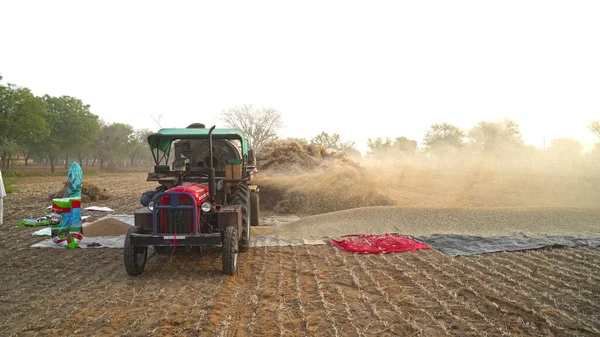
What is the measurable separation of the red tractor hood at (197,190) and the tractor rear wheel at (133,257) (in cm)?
84

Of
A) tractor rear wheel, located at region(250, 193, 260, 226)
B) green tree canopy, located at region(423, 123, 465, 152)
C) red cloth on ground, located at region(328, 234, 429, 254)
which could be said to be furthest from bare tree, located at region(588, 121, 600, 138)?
tractor rear wheel, located at region(250, 193, 260, 226)

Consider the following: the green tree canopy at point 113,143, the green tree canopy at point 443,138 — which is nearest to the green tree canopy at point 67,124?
the green tree canopy at point 113,143

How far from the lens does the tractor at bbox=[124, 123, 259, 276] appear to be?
5355 millimetres

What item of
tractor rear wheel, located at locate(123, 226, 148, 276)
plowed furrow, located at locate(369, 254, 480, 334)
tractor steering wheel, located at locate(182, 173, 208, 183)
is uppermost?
tractor steering wheel, located at locate(182, 173, 208, 183)

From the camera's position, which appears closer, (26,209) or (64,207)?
(64,207)

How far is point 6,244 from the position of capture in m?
7.77

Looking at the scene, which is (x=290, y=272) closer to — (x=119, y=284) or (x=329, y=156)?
(x=119, y=284)

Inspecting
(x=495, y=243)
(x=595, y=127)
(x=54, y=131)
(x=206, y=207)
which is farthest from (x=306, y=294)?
(x=54, y=131)

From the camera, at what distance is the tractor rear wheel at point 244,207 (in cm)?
633

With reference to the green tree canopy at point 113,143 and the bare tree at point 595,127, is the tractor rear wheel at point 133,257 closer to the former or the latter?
the bare tree at point 595,127

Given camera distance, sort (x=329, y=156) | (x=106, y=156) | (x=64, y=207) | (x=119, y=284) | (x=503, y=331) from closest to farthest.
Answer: (x=503, y=331) → (x=119, y=284) → (x=64, y=207) → (x=329, y=156) → (x=106, y=156)

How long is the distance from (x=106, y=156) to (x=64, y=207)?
174 ft

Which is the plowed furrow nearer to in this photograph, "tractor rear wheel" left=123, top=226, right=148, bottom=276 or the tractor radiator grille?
the tractor radiator grille

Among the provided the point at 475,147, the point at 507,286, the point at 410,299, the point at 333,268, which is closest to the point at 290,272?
the point at 333,268
